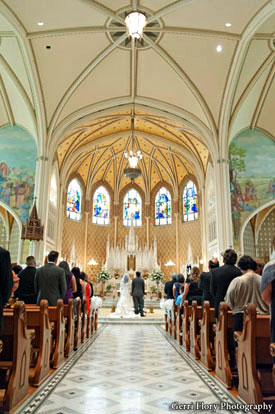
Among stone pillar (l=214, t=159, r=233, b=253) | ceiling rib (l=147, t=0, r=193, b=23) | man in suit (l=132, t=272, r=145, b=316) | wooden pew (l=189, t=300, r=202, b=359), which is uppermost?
ceiling rib (l=147, t=0, r=193, b=23)

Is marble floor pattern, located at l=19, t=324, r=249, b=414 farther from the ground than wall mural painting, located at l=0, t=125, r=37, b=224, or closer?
closer

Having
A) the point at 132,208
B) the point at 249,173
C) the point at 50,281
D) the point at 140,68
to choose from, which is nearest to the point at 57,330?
the point at 50,281

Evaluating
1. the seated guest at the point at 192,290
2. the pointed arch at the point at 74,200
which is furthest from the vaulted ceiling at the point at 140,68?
the seated guest at the point at 192,290

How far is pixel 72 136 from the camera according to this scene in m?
18.5

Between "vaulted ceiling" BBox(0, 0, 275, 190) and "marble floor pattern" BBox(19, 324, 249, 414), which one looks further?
"vaulted ceiling" BBox(0, 0, 275, 190)

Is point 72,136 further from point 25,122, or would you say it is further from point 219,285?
point 219,285

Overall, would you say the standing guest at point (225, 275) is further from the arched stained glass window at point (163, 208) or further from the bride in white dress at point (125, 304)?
the arched stained glass window at point (163, 208)

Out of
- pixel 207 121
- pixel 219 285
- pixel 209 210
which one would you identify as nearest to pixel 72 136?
pixel 207 121

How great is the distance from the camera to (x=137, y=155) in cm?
1509

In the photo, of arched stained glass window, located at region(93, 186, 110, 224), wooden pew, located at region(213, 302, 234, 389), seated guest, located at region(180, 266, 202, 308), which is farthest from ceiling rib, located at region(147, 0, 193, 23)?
arched stained glass window, located at region(93, 186, 110, 224)

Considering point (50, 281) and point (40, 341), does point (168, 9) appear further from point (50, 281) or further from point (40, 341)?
point (40, 341)

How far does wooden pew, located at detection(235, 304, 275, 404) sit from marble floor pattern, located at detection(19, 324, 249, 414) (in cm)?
35

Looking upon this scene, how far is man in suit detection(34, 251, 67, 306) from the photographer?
488cm

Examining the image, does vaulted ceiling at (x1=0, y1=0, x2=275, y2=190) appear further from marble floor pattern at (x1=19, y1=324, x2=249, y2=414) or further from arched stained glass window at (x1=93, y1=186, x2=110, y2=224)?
marble floor pattern at (x1=19, y1=324, x2=249, y2=414)
